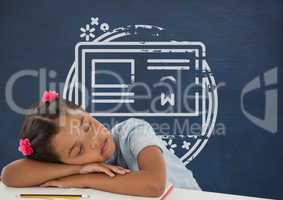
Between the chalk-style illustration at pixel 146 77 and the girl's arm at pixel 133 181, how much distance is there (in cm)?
114

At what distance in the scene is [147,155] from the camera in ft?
4.58


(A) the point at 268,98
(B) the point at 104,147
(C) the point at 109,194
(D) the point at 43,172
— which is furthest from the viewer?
(A) the point at 268,98

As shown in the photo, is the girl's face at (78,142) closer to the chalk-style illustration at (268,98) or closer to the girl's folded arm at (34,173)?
the girl's folded arm at (34,173)

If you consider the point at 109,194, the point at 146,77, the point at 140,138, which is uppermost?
the point at 146,77

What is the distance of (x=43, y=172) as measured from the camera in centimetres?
132

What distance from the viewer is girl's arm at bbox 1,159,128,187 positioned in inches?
51.4

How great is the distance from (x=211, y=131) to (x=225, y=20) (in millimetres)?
579

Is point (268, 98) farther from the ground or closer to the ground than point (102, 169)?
farther from the ground

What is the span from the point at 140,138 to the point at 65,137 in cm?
24

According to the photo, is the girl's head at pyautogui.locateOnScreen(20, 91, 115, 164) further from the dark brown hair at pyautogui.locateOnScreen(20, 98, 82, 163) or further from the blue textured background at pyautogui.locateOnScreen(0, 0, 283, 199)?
the blue textured background at pyautogui.locateOnScreen(0, 0, 283, 199)

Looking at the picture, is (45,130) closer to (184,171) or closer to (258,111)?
(184,171)

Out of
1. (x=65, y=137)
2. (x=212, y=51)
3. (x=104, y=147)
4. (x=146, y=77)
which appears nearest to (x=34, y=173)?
(x=65, y=137)

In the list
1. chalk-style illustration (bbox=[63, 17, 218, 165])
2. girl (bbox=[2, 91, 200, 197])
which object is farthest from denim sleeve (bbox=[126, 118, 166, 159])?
chalk-style illustration (bbox=[63, 17, 218, 165])

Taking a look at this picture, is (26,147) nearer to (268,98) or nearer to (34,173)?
(34,173)
